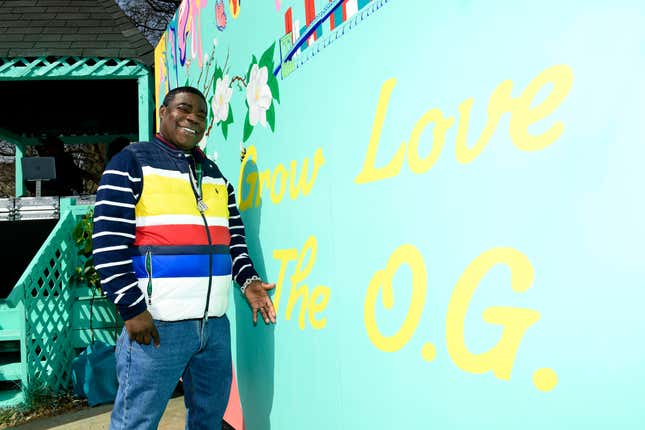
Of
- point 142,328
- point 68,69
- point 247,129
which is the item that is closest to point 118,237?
point 142,328

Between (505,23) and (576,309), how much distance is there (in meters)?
0.69

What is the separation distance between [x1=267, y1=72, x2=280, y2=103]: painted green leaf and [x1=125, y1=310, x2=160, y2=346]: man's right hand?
113 cm

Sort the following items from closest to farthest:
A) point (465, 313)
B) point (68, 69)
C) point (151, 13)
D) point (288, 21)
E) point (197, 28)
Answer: point (465, 313) < point (288, 21) < point (197, 28) < point (68, 69) < point (151, 13)

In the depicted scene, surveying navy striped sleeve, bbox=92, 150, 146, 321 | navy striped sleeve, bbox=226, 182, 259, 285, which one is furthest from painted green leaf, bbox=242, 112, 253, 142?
navy striped sleeve, bbox=92, 150, 146, 321

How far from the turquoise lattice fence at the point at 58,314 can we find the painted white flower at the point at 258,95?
11.6 ft

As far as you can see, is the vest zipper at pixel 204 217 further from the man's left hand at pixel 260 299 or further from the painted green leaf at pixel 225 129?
the painted green leaf at pixel 225 129

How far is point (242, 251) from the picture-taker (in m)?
2.61

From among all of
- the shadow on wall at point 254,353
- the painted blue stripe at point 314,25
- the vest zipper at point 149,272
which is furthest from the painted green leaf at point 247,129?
the vest zipper at point 149,272

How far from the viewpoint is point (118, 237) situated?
2.10 m

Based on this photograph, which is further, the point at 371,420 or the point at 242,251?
the point at 242,251

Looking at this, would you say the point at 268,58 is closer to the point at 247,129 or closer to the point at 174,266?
the point at 247,129

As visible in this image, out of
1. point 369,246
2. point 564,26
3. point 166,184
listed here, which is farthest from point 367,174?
point 166,184

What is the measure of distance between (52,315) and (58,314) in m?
0.10

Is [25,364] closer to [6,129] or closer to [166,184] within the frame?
[166,184]
